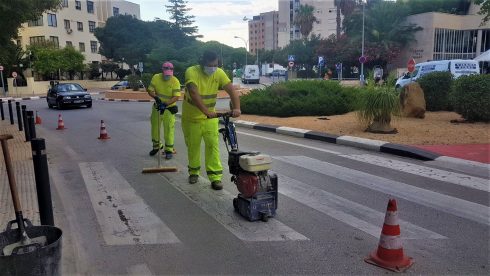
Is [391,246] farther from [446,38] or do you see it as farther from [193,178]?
[446,38]

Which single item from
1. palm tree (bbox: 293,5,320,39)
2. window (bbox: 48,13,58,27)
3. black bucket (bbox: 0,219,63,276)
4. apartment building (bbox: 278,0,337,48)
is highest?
apartment building (bbox: 278,0,337,48)

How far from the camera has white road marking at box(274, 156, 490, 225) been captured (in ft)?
17.7

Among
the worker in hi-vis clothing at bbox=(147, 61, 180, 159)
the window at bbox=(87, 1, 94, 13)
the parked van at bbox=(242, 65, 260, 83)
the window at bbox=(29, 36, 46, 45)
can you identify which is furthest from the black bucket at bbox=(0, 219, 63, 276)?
the window at bbox=(87, 1, 94, 13)

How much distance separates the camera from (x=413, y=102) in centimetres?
1376

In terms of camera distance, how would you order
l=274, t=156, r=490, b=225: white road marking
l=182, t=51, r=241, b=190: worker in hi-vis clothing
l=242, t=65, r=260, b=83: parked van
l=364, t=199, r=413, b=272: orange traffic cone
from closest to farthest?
l=364, t=199, r=413, b=272: orange traffic cone
l=274, t=156, r=490, b=225: white road marking
l=182, t=51, r=241, b=190: worker in hi-vis clothing
l=242, t=65, r=260, b=83: parked van

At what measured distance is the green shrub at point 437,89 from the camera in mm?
14938

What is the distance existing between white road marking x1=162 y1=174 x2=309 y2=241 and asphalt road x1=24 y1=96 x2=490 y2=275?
1 centimetres

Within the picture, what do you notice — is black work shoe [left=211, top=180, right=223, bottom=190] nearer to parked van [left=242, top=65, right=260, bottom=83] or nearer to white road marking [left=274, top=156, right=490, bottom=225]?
white road marking [left=274, top=156, right=490, bottom=225]

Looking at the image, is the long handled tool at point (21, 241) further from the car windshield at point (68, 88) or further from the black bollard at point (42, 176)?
the car windshield at point (68, 88)

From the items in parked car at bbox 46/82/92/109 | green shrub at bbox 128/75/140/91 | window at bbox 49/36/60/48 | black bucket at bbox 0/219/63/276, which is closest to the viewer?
black bucket at bbox 0/219/63/276

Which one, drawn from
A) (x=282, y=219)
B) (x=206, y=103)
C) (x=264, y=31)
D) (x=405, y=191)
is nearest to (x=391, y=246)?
(x=282, y=219)

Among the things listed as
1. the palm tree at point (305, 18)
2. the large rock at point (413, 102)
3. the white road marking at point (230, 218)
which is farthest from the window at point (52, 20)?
the white road marking at point (230, 218)

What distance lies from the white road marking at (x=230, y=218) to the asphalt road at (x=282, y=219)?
0.01m

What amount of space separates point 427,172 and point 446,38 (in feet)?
178
